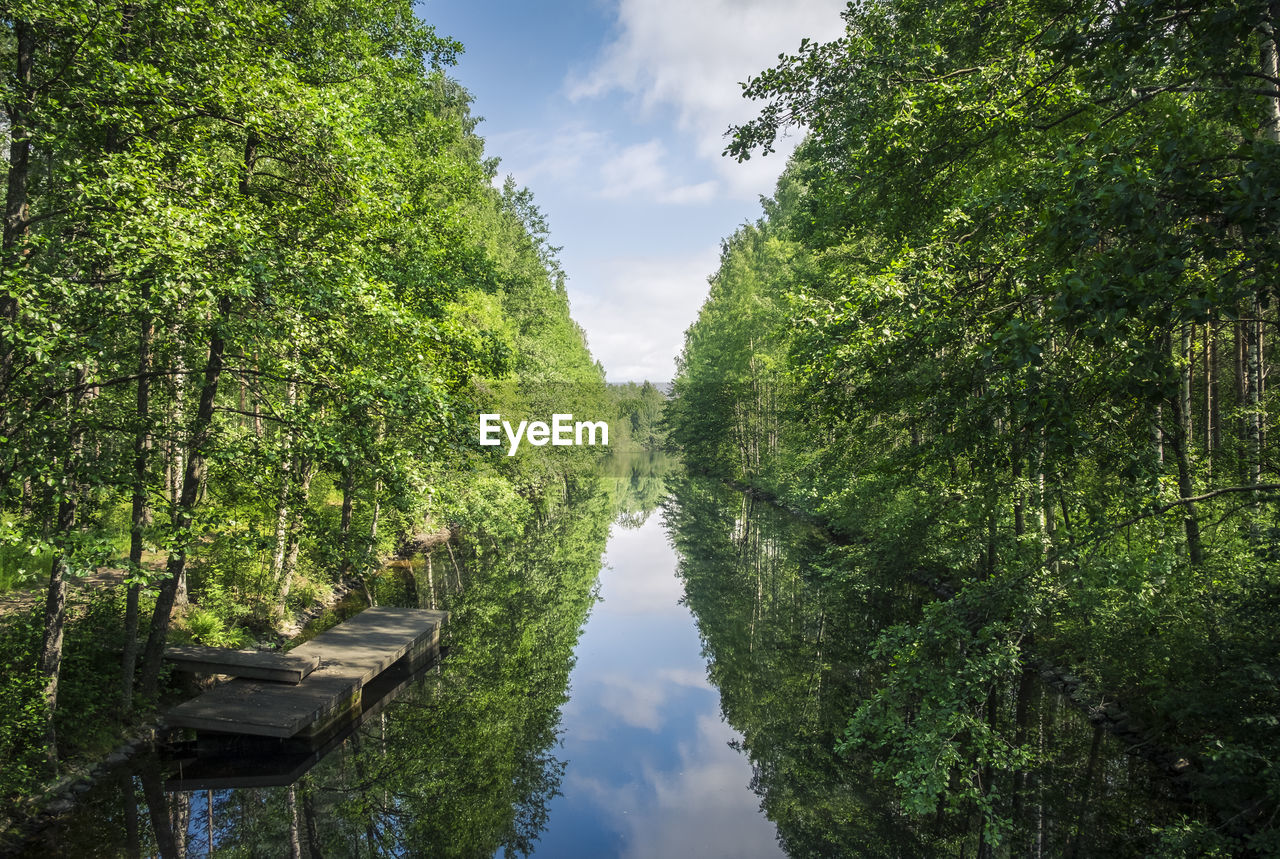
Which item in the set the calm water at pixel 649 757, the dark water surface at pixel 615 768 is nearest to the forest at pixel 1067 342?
the dark water surface at pixel 615 768

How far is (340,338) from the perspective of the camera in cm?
780

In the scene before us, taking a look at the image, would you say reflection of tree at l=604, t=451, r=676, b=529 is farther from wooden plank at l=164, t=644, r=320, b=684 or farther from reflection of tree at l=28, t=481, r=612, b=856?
wooden plank at l=164, t=644, r=320, b=684

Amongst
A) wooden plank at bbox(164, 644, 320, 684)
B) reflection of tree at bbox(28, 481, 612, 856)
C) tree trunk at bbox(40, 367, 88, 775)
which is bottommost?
reflection of tree at bbox(28, 481, 612, 856)

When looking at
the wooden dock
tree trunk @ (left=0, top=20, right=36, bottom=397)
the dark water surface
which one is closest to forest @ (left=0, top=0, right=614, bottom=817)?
tree trunk @ (left=0, top=20, right=36, bottom=397)

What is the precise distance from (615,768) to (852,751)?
13.0ft

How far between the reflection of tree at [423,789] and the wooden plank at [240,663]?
1.57 m

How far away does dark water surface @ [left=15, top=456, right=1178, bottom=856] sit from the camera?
8312 millimetres

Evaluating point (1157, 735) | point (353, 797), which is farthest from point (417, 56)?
point (1157, 735)

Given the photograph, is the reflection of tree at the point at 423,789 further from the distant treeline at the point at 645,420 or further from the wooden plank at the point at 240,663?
the distant treeline at the point at 645,420

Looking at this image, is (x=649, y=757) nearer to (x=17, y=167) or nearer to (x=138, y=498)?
(x=138, y=498)

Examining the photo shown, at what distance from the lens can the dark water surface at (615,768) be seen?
831 centimetres

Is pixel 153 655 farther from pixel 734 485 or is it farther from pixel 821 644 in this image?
pixel 734 485

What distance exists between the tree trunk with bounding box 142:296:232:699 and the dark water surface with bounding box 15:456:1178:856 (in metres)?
1.41

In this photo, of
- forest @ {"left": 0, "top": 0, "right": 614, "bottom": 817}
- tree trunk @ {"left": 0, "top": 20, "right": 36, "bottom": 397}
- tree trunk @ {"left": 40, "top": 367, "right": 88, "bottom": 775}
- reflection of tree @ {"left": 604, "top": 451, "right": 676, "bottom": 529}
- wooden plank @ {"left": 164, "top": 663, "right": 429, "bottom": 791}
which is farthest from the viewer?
reflection of tree @ {"left": 604, "top": 451, "right": 676, "bottom": 529}
